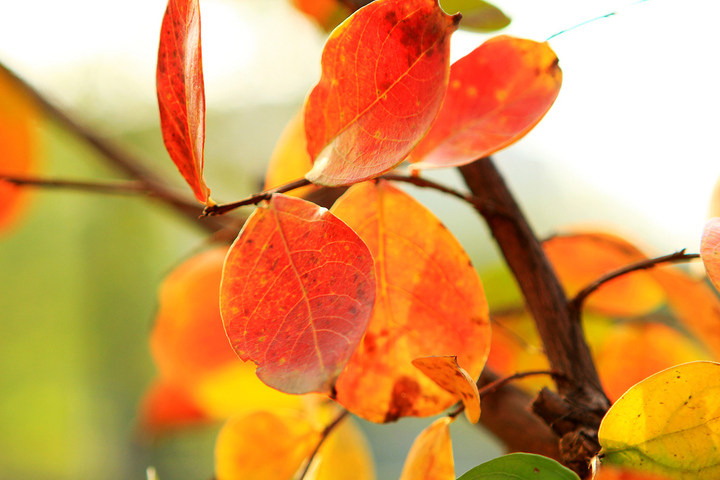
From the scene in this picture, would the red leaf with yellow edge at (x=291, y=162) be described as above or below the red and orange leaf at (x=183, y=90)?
below

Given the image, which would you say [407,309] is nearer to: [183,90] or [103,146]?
[183,90]

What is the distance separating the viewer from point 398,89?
0.10 metres

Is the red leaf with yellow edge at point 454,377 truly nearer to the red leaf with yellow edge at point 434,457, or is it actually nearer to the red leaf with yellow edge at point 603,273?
the red leaf with yellow edge at point 434,457

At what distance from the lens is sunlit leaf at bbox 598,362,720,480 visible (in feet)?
0.35

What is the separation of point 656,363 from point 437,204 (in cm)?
76

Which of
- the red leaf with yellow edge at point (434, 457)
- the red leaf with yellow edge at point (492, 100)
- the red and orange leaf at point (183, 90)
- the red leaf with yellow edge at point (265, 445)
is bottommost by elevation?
the red leaf with yellow edge at point (265, 445)

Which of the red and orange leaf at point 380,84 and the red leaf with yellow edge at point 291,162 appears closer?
the red and orange leaf at point 380,84

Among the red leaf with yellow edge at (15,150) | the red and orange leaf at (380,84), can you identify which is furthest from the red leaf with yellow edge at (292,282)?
the red leaf with yellow edge at (15,150)

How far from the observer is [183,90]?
4.2 inches

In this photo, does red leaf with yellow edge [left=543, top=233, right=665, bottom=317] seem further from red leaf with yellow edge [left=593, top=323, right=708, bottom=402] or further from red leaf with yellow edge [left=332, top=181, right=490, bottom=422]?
red leaf with yellow edge [left=332, top=181, right=490, bottom=422]

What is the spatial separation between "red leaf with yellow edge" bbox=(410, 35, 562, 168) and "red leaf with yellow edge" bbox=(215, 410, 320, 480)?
0.11 m

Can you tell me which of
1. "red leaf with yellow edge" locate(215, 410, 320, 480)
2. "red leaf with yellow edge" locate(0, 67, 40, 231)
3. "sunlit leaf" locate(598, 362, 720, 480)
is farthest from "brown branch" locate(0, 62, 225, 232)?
"sunlit leaf" locate(598, 362, 720, 480)

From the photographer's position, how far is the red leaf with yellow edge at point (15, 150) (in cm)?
28

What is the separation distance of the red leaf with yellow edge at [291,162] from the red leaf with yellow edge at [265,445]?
9cm
